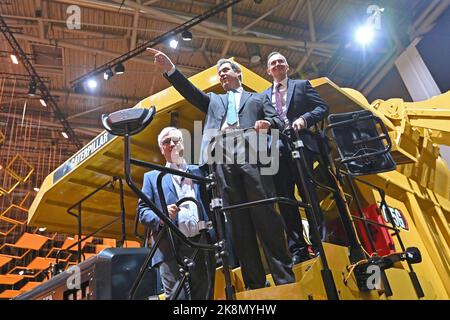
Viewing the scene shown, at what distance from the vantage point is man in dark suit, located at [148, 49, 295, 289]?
226 centimetres

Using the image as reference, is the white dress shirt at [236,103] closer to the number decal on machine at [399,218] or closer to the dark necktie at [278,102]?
the dark necktie at [278,102]

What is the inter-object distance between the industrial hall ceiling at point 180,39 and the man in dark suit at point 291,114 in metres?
6.66

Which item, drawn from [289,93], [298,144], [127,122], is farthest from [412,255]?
[127,122]

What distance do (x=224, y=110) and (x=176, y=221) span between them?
82 centimetres

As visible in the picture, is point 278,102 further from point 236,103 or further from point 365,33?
point 365,33

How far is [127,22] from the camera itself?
9711 mm

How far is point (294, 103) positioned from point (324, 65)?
8664mm

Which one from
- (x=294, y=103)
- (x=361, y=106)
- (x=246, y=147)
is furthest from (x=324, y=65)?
(x=246, y=147)

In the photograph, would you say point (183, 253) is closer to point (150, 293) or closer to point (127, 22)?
point (150, 293)

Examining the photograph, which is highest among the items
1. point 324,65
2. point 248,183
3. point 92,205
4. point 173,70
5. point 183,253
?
point 324,65

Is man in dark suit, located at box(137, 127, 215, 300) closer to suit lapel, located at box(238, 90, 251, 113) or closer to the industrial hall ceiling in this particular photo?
suit lapel, located at box(238, 90, 251, 113)

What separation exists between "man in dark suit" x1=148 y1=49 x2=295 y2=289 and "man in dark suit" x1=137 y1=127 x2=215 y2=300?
229mm

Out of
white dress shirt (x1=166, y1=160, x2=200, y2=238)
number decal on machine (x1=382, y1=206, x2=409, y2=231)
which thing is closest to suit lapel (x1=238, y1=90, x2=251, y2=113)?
white dress shirt (x1=166, y1=160, x2=200, y2=238)

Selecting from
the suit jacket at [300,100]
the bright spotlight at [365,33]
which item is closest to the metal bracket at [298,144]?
the suit jacket at [300,100]
